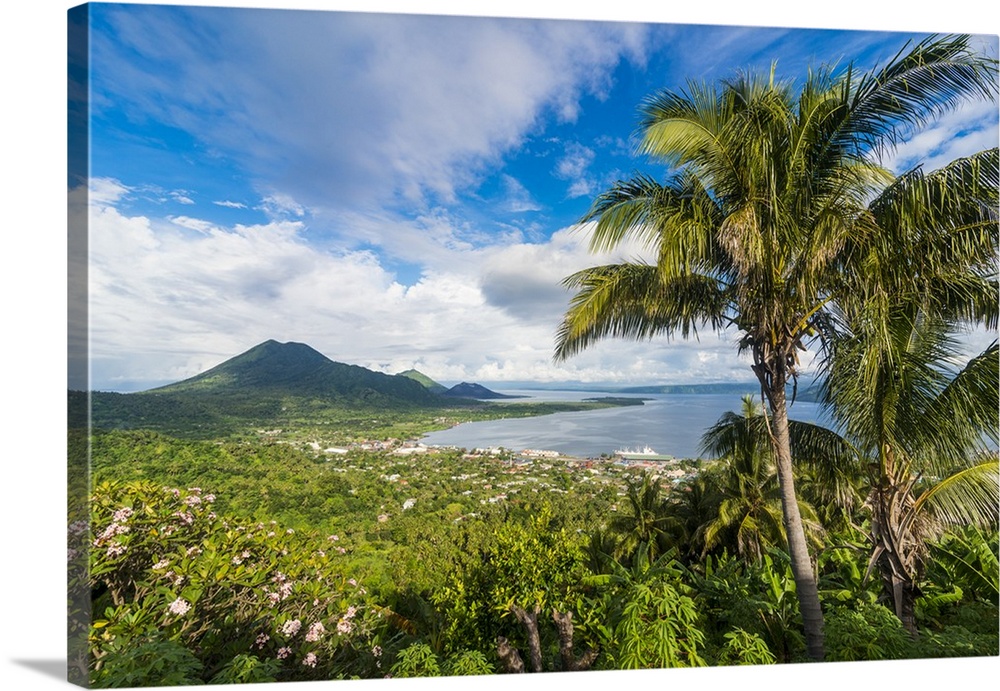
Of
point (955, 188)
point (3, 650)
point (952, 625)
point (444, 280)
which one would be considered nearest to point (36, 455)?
point (3, 650)

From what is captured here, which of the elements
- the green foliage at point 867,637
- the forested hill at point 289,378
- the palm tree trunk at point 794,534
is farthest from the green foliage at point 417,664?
the green foliage at point 867,637

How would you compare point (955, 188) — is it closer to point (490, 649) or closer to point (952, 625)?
point (952, 625)

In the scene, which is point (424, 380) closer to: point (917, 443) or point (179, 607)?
point (179, 607)

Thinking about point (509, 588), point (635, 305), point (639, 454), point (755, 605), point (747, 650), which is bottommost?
point (747, 650)

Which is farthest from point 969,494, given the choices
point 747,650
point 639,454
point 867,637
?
point 639,454

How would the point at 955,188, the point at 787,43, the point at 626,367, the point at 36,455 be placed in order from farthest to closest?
1. the point at 626,367
2. the point at 787,43
3. the point at 955,188
4. the point at 36,455
